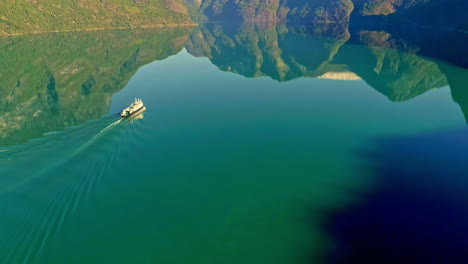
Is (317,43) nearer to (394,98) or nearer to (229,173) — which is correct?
(394,98)

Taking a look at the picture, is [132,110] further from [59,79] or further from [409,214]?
[409,214]

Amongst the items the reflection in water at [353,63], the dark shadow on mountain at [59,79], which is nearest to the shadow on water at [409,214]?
the reflection in water at [353,63]

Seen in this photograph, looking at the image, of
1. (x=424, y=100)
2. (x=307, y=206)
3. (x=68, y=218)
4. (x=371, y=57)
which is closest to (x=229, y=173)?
(x=307, y=206)

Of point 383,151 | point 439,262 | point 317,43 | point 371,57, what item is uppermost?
point 317,43

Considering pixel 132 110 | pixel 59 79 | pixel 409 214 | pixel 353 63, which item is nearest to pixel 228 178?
pixel 409 214

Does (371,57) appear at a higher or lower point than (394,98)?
higher

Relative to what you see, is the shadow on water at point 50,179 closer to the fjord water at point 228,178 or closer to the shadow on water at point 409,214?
the fjord water at point 228,178
